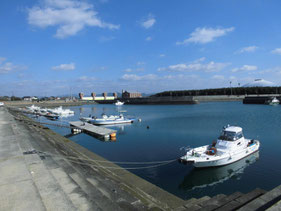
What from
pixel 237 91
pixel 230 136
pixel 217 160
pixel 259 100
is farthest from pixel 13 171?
pixel 237 91

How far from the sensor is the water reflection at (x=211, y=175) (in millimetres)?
14157

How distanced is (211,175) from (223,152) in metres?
2.77

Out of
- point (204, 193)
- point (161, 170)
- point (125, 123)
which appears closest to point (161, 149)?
point (161, 170)

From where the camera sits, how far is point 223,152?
667 inches

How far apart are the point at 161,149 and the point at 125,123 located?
25.8 meters

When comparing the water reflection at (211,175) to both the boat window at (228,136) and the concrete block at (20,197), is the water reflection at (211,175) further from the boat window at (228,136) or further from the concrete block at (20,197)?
the concrete block at (20,197)

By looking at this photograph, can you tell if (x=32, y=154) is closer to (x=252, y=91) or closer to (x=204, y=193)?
(x=204, y=193)

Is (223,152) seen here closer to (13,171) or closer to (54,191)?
(54,191)

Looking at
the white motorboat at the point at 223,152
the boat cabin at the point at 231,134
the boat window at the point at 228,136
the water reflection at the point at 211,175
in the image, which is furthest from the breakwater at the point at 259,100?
the water reflection at the point at 211,175

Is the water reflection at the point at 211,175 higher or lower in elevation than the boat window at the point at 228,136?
lower

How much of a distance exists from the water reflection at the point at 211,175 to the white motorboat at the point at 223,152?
1.51 ft

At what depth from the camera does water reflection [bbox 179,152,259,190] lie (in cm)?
1416

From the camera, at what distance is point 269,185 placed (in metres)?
13.5

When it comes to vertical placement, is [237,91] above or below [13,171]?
above
